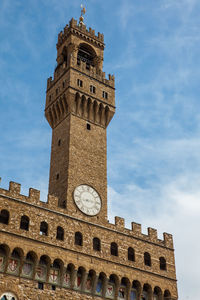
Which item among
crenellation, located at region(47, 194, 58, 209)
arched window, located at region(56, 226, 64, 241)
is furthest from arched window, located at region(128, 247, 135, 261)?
crenellation, located at region(47, 194, 58, 209)

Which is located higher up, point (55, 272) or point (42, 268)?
point (42, 268)

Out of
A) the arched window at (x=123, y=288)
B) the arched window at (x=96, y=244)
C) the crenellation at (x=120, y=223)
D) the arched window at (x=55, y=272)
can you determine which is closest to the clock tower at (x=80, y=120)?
the crenellation at (x=120, y=223)

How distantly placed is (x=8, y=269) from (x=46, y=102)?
20023mm

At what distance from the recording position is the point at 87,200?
3766 cm

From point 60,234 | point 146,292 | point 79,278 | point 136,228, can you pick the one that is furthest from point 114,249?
point 60,234

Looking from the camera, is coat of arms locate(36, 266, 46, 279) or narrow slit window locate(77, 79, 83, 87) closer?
coat of arms locate(36, 266, 46, 279)

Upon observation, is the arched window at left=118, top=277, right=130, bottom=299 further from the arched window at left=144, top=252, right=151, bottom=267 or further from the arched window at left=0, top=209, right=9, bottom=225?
the arched window at left=0, top=209, right=9, bottom=225

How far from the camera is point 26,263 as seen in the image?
3166 centimetres

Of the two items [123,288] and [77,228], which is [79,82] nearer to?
[77,228]

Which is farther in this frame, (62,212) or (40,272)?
(62,212)

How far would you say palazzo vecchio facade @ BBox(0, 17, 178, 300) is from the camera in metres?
31.7

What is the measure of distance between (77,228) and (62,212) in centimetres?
170

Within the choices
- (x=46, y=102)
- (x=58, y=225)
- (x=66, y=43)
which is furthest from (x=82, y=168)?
(x=66, y=43)

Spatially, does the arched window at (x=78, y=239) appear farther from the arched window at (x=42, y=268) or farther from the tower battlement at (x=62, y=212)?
the arched window at (x=42, y=268)
